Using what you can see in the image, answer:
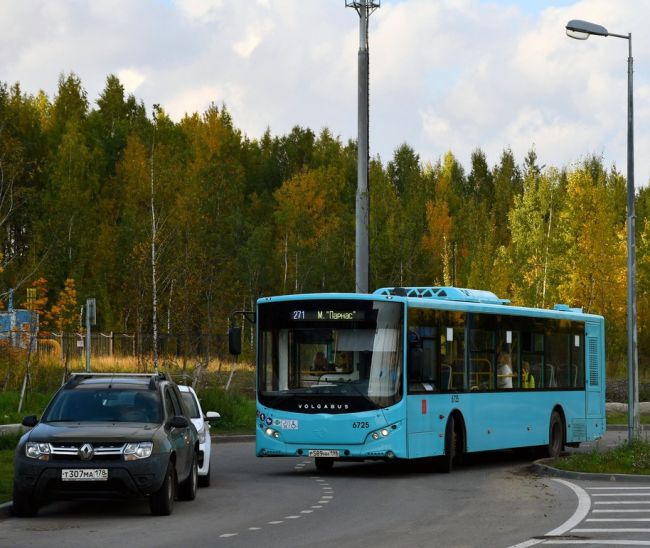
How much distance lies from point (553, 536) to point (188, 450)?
18.6ft

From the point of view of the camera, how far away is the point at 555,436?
1153 inches

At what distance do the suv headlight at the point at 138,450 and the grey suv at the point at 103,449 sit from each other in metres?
0.01

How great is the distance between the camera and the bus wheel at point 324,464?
25.8m

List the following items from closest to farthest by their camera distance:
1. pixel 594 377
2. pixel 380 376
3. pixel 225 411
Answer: pixel 380 376
pixel 594 377
pixel 225 411

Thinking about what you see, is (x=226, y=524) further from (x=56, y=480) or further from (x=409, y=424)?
(x=409, y=424)

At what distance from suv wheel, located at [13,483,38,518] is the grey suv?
0.01 metres

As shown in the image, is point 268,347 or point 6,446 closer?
point 268,347

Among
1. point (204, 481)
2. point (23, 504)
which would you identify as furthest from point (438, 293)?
point (23, 504)

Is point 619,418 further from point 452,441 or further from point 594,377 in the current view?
point 452,441

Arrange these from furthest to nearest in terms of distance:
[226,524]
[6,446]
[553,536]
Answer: [6,446] → [226,524] → [553,536]

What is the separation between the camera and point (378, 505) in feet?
61.5

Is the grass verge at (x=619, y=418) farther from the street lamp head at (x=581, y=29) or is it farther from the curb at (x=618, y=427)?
the street lamp head at (x=581, y=29)

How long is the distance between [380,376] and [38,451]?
795 centimetres

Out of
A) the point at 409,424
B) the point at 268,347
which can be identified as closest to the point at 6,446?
the point at 268,347
